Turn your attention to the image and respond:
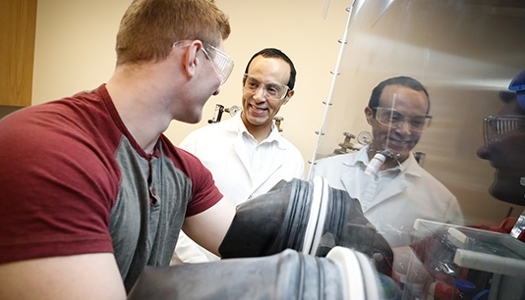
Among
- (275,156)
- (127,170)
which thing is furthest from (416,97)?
(275,156)

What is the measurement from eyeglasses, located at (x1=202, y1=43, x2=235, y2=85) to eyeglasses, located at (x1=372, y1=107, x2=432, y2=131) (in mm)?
380

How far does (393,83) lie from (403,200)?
27cm

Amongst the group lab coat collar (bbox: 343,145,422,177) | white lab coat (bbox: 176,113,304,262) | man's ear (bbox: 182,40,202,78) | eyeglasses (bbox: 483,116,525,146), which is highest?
man's ear (bbox: 182,40,202,78)

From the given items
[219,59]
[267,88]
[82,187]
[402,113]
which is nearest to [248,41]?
[267,88]

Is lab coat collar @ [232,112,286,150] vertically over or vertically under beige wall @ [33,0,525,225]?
under

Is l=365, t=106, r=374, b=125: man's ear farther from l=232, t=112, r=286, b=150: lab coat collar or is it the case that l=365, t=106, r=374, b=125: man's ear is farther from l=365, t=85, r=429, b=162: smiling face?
l=232, t=112, r=286, b=150: lab coat collar

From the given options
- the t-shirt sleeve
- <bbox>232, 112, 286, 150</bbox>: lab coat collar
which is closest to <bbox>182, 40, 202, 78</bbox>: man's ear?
the t-shirt sleeve

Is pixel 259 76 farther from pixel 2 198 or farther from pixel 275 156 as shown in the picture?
pixel 2 198

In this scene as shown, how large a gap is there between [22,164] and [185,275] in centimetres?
28

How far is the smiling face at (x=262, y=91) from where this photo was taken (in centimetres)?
141

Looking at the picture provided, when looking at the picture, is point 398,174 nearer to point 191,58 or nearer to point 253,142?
point 191,58

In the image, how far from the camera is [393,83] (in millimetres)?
777

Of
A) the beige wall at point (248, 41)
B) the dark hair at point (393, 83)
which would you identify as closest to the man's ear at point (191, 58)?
the dark hair at point (393, 83)

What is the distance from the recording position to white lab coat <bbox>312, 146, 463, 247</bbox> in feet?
2.22
